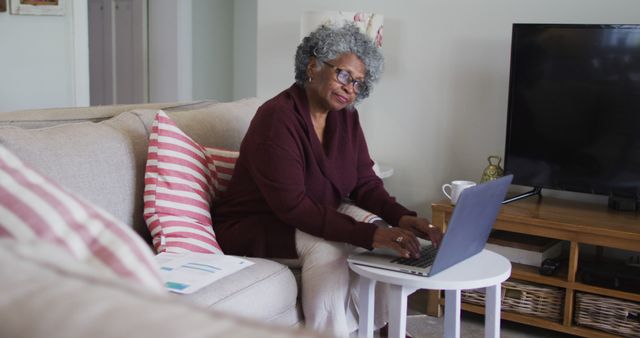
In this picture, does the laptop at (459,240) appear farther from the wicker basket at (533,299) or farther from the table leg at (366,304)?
the wicker basket at (533,299)

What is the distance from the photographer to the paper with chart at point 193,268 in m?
1.98

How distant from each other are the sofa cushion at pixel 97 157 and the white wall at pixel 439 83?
1506 millimetres

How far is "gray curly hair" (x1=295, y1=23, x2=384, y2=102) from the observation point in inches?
97.5

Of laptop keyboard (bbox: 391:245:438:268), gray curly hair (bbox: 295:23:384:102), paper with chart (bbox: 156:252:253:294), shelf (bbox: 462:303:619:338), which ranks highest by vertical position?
gray curly hair (bbox: 295:23:384:102)

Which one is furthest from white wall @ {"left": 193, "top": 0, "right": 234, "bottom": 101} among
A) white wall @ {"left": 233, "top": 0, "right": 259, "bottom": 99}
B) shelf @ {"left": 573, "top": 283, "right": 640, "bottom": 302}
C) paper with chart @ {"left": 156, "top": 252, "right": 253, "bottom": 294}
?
paper with chart @ {"left": 156, "top": 252, "right": 253, "bottom": 294}

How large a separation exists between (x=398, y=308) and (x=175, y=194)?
71 cm

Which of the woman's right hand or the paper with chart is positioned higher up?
the woman's right hand

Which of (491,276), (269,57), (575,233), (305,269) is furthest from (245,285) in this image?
(269,57)

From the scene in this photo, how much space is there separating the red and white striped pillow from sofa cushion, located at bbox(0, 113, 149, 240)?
0.06 metres

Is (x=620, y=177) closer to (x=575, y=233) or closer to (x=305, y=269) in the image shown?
(x=575, y=233)

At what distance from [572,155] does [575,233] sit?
1.26 ft

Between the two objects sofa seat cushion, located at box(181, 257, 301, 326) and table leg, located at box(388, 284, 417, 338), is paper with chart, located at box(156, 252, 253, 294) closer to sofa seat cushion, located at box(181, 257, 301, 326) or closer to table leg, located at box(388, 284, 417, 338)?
sofa seat cushion, located at box(181, 257, 301, 326)

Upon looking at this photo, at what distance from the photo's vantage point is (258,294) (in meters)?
2.13

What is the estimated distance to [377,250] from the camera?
2344 millimetres
